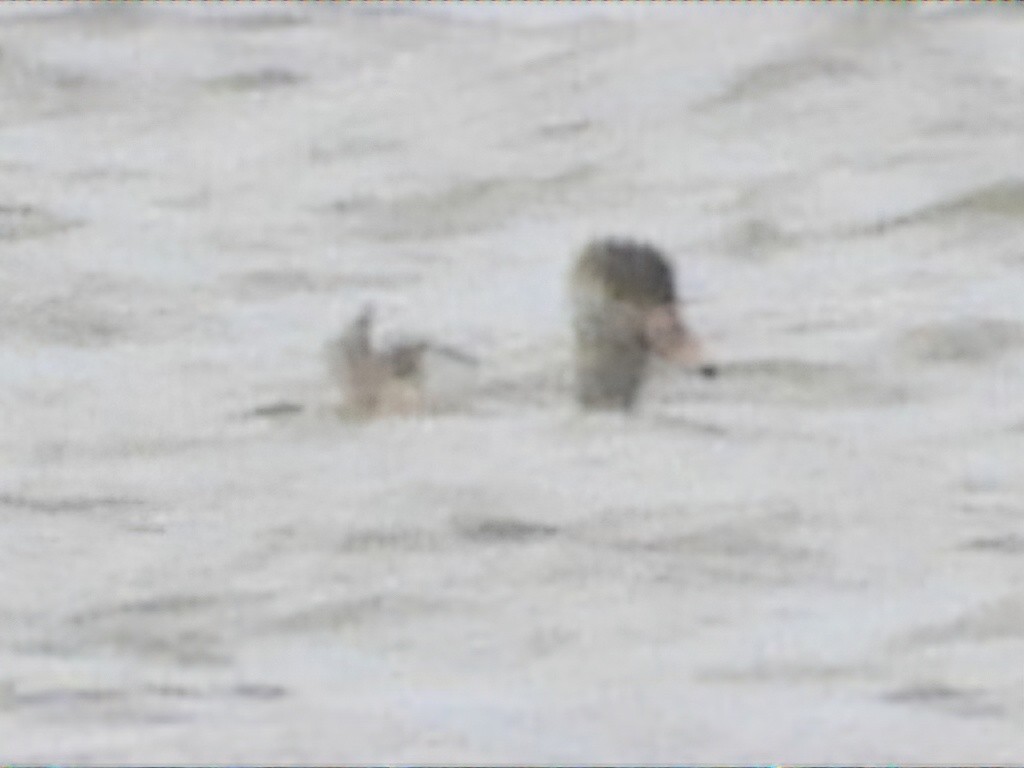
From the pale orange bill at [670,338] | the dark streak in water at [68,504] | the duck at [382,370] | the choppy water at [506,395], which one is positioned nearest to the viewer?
the choppy water at [506,395]

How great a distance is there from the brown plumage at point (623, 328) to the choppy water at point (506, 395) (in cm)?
5

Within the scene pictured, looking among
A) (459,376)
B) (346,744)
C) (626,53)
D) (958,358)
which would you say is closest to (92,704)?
(346,744)

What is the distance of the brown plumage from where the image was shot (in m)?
5.07

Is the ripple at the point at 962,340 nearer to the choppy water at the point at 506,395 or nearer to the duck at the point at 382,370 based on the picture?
the choppy water at the point at 506,395

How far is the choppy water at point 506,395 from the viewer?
12.6 ft

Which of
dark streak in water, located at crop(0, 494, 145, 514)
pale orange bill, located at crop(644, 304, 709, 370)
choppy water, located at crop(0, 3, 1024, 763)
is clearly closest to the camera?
choppy water, located at crop(0, 3, 1024, 763)

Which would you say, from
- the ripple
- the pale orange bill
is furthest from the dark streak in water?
the ripple

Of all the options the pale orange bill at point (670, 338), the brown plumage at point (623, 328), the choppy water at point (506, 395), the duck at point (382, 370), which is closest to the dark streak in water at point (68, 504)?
the choppy water at point (506, 395)

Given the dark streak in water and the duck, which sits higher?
the duck

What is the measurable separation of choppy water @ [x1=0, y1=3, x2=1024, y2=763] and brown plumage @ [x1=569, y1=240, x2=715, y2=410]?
5 cm

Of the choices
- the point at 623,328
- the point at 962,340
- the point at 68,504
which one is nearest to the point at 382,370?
the point at 623,328

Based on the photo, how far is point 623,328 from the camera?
518 centimetres

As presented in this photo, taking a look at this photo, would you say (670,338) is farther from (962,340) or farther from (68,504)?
(68,504)

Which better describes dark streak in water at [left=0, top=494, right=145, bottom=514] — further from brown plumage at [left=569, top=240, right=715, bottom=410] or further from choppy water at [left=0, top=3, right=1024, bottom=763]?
brown plumage at [left=569, top=240, right=715, bottom=410]
